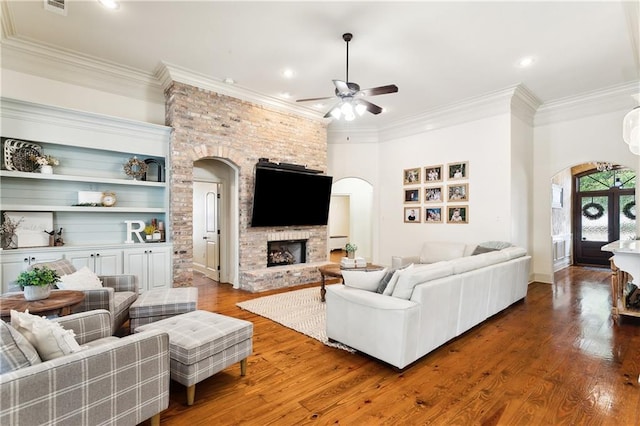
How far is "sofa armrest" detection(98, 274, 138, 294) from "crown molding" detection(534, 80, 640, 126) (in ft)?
25.9

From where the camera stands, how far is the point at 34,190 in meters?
4.28

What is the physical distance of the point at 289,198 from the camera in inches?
247

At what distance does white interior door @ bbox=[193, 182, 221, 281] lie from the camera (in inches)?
266

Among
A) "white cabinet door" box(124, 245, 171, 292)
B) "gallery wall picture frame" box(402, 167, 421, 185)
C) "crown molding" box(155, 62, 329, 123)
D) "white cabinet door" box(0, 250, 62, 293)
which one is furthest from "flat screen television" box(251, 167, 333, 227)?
"white cabinet door" box(0, 250, 62, 293)

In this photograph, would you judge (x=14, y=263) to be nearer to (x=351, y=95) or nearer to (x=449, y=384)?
(x=351, y=95)

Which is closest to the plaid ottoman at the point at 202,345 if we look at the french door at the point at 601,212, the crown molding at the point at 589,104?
the crown molding at the point at 589,104

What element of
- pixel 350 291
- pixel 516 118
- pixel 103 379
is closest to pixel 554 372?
pixel 350 291

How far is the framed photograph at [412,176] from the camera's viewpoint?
7.12 metres

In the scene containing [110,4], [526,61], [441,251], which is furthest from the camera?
[441,251]

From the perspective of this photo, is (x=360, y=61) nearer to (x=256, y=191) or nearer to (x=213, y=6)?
(x=213, y=6)

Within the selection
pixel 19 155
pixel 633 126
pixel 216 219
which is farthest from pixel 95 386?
pixel 633 126

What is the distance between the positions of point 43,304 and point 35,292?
0.17 metres

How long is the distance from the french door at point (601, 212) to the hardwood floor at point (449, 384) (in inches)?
222

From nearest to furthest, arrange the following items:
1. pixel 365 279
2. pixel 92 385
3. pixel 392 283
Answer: pixel 92 385, pixel 392 283, pixel 365 279
